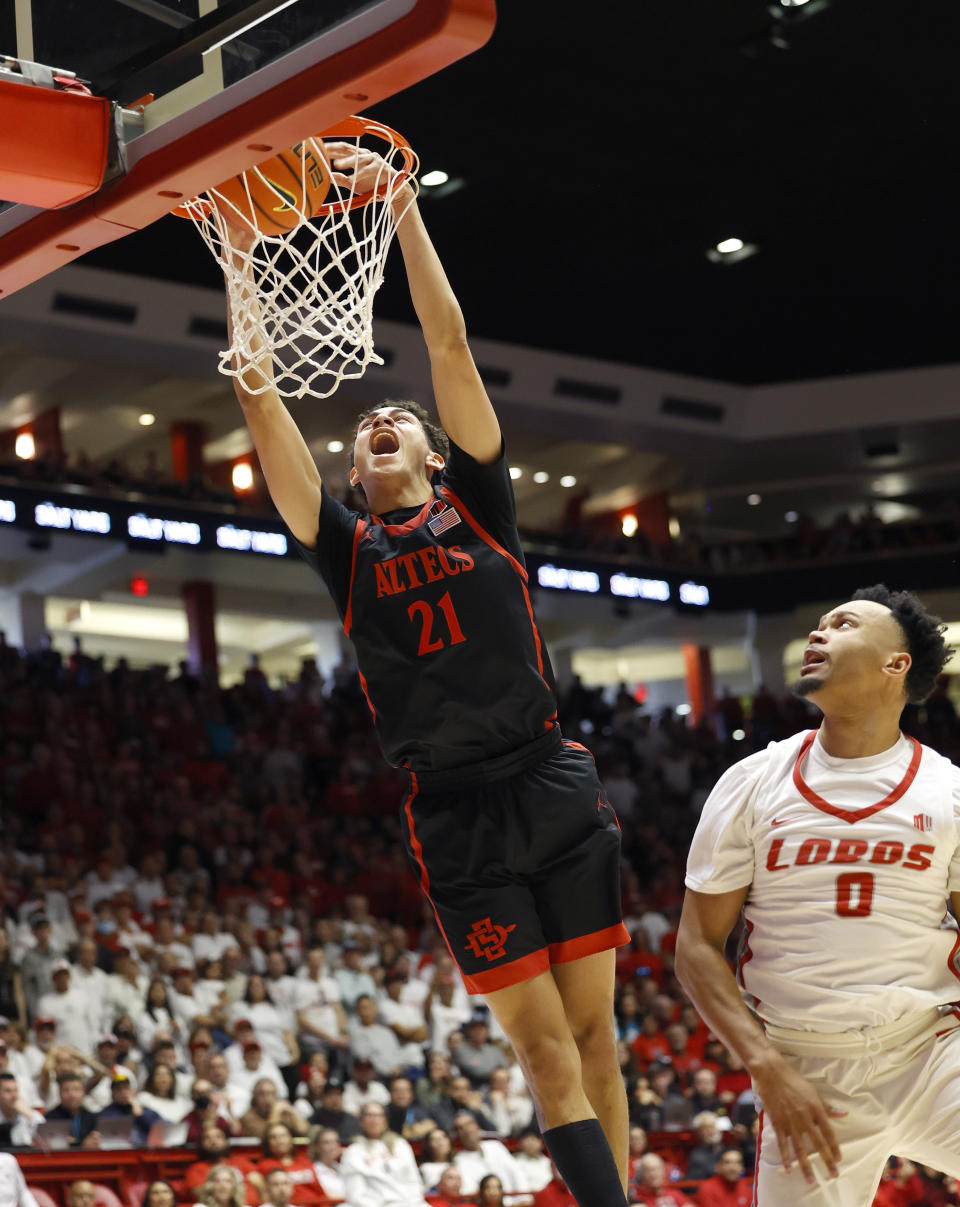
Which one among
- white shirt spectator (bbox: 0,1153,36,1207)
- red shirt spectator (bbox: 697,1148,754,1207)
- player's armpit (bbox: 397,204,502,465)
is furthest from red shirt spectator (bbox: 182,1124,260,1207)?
player's armpit (bbox: 397,204,502,465)

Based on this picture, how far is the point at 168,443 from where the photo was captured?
863 inches

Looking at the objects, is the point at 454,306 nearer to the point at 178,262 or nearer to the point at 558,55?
the point at 558,55

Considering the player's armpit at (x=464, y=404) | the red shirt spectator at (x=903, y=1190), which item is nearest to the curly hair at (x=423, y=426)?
the player's armpit at (x=464, y=404)

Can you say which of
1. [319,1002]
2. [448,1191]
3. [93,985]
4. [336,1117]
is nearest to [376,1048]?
[319,1002]

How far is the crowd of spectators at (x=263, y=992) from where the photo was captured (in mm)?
8672

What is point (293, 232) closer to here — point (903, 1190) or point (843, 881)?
point (843, 881)

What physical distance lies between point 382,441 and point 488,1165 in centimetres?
651

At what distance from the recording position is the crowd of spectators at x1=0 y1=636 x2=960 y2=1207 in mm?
A: 8672

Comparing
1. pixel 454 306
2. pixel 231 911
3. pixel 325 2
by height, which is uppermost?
pixel 325 2

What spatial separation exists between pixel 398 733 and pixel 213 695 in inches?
497

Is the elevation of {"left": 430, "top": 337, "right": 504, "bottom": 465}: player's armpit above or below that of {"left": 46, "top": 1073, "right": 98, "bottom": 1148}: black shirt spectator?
above

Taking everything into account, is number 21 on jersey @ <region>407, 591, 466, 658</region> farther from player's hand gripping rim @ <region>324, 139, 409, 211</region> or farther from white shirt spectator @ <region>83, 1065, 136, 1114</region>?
white shirt spectator @ <region>83, 1065, 136, 1114</region>

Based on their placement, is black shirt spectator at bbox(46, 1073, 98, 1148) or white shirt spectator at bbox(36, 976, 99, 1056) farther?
white shirt spectator at bbox(36, 976, 99, 1056)

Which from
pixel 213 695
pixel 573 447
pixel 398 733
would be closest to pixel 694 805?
pixel 213 695
